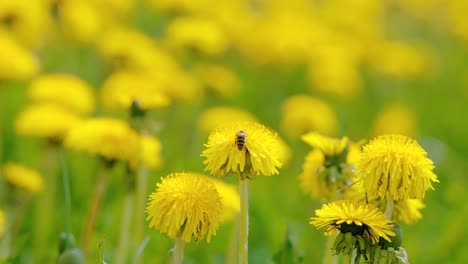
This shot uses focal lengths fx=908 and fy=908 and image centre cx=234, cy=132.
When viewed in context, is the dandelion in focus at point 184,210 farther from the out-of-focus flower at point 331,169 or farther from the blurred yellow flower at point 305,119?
the blurred yellow flower at point 305,119

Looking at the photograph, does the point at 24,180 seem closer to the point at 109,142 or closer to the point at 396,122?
the point at 109,142

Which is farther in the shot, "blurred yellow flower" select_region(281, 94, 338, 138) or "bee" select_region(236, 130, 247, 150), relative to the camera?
"blurred yellow flower" select_region(281, 94, 338, 138)

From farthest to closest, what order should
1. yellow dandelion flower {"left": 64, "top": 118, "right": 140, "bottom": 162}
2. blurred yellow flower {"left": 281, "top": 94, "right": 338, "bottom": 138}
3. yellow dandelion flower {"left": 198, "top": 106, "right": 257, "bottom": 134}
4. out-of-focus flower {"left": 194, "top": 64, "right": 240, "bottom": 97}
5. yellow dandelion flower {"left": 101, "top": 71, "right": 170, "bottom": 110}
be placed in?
out-of-focus flower {"left": 194, "top": 64, "right": 240, "bottom": 97} < blurred yellow flower {"left": 281, "top": 94, "right": 338, "bottom": 138} < yellow dandelion flower {"left": 198, "top": 106, "right": 257, "bottom": 134} < yellow dandelion flower {"left": 101, "top": 71, "right": 170, "bottom": 110} < yellow dandelion flower {"left": 64, "top": 118, "right": 140, "bottom": 162}

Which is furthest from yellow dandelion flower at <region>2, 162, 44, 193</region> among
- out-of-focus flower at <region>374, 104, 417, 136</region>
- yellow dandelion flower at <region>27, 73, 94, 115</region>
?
out-of-focus flower at <region>374, 104, 417, 136</region>

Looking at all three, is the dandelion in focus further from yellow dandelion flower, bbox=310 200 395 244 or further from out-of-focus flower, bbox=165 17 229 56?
out-of-focus flower, bbox=165 17 229 56

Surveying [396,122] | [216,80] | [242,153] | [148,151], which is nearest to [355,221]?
[242,153]

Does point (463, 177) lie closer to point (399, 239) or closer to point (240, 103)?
point (240, 103)

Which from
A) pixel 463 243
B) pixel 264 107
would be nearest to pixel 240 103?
pixel 264 107
